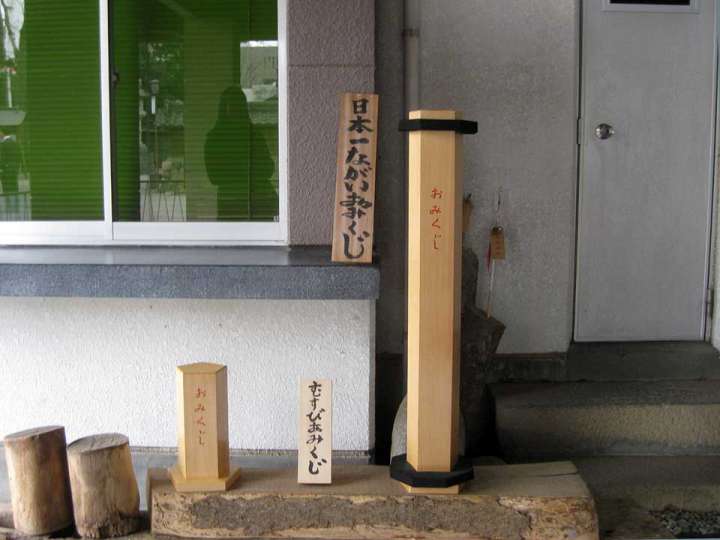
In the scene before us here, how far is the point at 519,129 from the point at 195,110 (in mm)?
1859

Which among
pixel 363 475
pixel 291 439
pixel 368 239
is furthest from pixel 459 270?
pixel 291 439

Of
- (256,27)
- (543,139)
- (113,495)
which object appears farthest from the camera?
(543,139)

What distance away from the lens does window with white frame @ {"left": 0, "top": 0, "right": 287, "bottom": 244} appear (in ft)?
14.5

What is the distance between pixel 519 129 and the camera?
4.84 metres

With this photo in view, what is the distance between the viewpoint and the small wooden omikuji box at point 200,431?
11.4 feet

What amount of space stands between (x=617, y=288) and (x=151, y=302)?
2.84 m

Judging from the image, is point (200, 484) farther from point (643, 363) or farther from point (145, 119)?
point (643, 363)

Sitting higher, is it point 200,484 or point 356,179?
point 356,179

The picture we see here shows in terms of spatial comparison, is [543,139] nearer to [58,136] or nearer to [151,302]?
→ [151,302]

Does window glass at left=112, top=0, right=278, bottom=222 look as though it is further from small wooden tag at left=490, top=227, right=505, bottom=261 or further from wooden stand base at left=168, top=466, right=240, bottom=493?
wooden stand base at left=168, top=466, right=240, bottom=493

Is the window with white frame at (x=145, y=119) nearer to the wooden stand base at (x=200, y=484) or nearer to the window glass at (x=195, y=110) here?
the window glass at (x=195, y=110)

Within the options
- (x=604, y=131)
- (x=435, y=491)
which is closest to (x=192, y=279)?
(x=435, y=491)

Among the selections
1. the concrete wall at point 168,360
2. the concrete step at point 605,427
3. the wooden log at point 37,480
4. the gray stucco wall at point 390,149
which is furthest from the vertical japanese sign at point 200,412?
the concrete step at point 605,427

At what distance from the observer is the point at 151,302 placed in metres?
4.29
